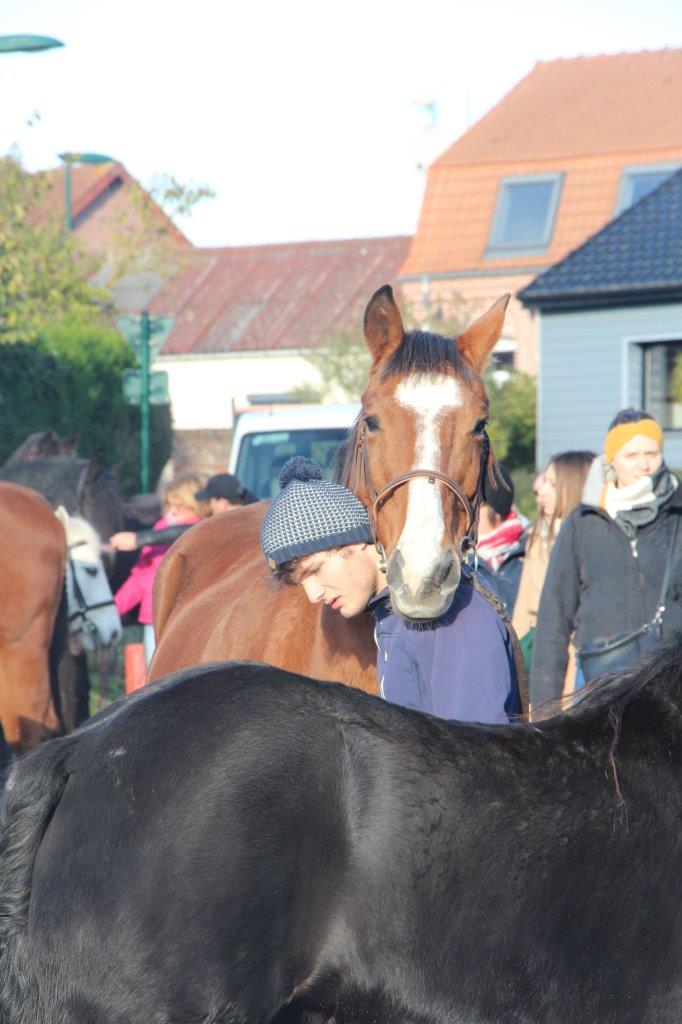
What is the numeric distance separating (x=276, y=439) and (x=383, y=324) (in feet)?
25.2

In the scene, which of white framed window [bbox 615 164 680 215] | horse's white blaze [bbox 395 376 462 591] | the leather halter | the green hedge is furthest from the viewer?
white framed window [bbox 615 164 680 215]

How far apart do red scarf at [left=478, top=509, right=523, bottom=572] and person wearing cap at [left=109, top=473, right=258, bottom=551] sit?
1977 mm

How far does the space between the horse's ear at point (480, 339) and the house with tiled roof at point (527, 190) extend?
2820 cm

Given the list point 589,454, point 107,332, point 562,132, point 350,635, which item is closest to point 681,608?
point 589,454

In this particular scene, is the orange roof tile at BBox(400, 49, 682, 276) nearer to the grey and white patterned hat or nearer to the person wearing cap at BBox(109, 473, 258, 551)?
the person wearing cap at BBox(109, 473, 258, 551)

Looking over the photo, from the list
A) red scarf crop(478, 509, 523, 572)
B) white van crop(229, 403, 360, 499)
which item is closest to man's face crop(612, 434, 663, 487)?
red scarf crop(478, 509, 523, 572)

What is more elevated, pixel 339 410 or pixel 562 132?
pixel 562 132

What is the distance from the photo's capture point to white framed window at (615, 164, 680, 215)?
3164 centimetres

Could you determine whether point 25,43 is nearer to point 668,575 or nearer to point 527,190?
point 668,575

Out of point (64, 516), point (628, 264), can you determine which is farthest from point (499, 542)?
point (628, 264)

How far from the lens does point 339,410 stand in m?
11.4

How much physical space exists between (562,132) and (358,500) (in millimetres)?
32348

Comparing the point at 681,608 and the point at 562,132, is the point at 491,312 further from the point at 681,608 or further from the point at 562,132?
the point at 562,132

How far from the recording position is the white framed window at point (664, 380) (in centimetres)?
2366
